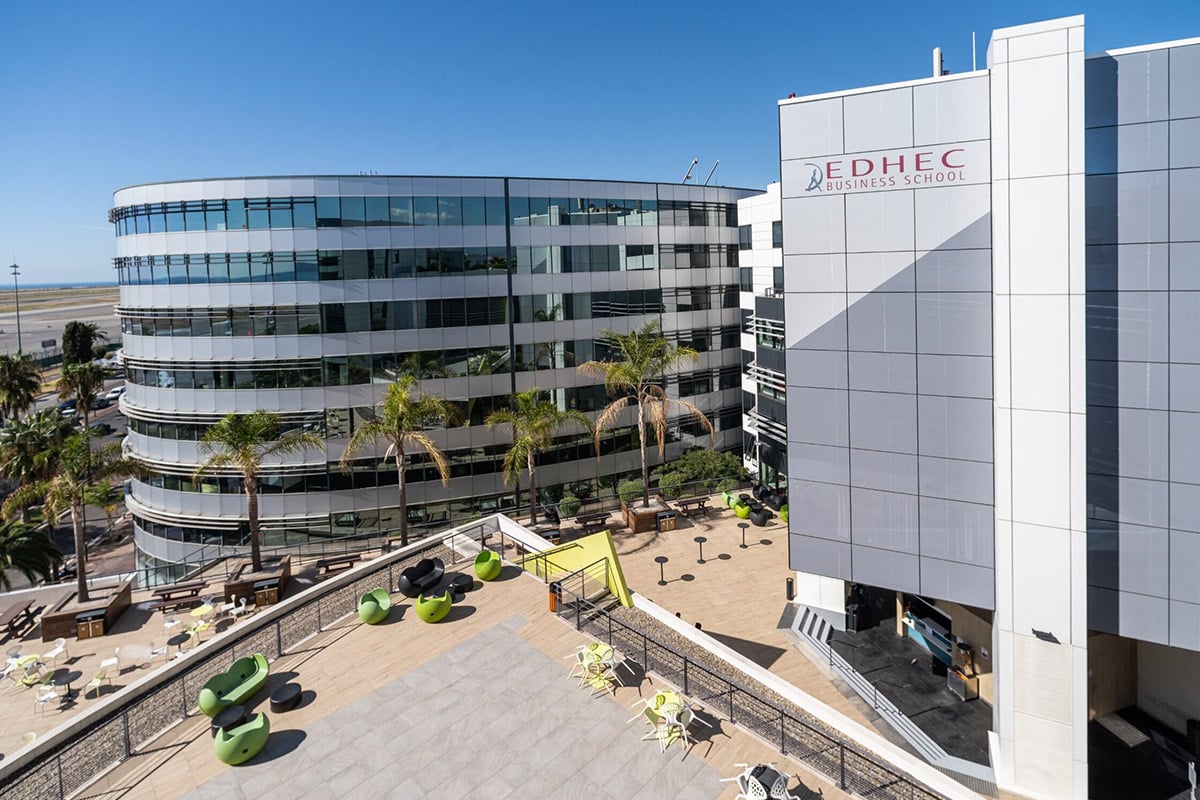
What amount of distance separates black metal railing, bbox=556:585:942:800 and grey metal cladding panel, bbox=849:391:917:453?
808 centimetres

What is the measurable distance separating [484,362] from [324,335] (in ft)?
29.8

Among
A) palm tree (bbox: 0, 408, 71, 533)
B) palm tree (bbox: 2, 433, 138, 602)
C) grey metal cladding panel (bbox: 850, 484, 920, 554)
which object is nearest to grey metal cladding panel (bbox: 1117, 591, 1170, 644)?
grey metal cladding panel (bbox: 850, 484, 920, 554)

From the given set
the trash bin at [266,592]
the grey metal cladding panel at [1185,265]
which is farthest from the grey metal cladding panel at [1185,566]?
the trash bin at [266,592]

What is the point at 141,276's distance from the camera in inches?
1550

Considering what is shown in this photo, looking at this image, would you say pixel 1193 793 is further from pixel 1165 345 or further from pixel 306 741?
pixel 306 741

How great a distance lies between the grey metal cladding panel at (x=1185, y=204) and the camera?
51.7 feet

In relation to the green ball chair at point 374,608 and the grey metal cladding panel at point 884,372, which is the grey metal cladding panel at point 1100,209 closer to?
the grey metal cladding panel at point 884,372

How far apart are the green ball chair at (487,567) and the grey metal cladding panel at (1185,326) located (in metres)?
→ 21.1

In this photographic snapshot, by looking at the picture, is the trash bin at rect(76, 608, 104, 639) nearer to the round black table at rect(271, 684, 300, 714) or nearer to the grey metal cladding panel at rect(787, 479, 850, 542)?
the round black table at rect(271, 684, 300, 714)

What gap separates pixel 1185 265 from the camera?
→ 1597cm

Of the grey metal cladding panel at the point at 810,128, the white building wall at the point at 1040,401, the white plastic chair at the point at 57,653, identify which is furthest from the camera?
the white plastic chair at the point at 57,653

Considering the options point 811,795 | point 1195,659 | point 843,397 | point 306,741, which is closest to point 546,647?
point 306,741

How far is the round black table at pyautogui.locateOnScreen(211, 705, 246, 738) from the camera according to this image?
1591cm

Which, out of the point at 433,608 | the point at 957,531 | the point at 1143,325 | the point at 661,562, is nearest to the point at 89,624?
the point at 433,608
